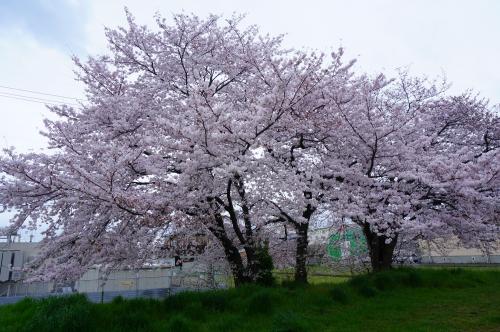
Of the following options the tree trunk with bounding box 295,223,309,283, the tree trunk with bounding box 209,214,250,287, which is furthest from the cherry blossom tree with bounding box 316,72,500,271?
the tree trunk with bounding box 209,214,250,287

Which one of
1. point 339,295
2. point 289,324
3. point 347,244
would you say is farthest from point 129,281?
point 289,324

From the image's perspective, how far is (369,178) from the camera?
26.3 feet

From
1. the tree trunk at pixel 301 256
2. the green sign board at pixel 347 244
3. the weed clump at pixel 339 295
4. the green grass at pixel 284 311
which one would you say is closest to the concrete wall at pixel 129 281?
the green sign board at pixel 347 244

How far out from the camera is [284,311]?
5.52 meters

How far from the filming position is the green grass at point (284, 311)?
5.18 m

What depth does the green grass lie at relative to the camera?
518cm

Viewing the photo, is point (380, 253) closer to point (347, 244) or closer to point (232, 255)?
point (347, 244)

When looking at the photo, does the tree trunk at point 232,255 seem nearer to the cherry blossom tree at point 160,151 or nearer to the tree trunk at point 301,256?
the cherry blossom tree at point 160,151

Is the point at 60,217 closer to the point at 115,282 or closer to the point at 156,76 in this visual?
the point at 156,76

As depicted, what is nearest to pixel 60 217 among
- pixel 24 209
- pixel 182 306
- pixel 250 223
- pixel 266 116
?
pixel 24 209

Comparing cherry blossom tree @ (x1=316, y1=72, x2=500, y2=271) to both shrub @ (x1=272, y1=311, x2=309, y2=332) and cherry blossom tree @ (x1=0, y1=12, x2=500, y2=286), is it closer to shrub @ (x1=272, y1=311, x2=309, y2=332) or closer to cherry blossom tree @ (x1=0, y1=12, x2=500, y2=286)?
cherry blossom tree @ (x1=0, y1=12, x2=500, y2=286)

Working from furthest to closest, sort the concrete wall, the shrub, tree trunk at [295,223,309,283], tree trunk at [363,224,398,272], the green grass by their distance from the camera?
the concrete wall, tree trunk at [363,224,398,272], tree trunk at [295,223,309,283], the green grass, the shrub

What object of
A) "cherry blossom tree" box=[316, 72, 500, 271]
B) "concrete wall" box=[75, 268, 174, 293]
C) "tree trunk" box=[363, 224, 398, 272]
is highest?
"cherry blossom tree" box=[316, 72, 500, 271]

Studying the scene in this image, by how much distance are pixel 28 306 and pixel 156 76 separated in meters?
5.39
